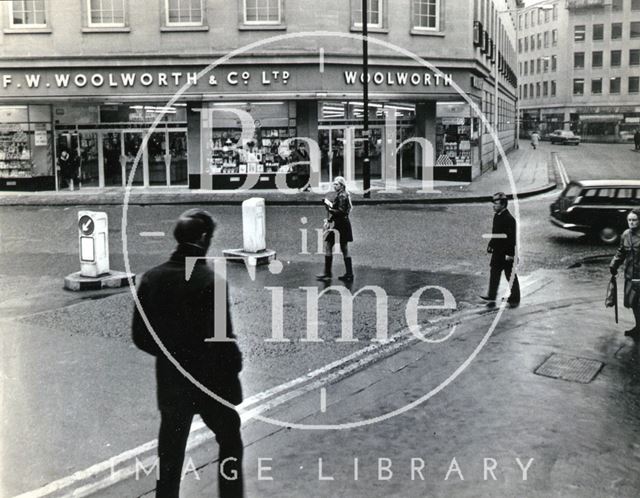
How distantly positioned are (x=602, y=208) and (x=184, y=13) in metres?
18.5

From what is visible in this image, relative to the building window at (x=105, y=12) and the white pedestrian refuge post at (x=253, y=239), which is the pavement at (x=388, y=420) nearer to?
the white pedestrian refuge post at (x=253, y=239)

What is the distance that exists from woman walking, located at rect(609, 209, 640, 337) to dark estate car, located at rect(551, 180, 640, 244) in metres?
7.62

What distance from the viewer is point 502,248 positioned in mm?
10898

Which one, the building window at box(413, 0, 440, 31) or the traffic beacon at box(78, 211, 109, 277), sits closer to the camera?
the traffic beacon at box(78, 211, 109, 277)

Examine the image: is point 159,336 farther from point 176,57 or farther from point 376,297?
point 176,57

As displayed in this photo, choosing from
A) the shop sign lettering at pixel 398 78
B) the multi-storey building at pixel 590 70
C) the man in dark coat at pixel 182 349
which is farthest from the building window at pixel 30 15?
the multi-storey building at pixel 590 70

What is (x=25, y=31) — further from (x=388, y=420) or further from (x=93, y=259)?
(x=388, y=420)

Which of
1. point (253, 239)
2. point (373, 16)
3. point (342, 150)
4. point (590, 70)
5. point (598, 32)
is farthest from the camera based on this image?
point (590, 70)

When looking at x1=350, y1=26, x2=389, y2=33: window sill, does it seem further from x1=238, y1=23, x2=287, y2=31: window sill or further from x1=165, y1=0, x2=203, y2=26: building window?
x1=165, y1=0, x2=203, y2=26: building window

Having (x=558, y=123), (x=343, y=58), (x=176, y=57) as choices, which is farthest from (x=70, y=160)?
(x=558, y=123)

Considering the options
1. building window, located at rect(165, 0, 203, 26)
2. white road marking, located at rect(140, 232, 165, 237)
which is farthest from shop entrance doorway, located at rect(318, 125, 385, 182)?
white road marking, located at rect(140, 232, 165, 237)

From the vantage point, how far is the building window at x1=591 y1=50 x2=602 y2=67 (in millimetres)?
87931

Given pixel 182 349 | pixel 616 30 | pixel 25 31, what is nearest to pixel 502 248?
pixel 182 349

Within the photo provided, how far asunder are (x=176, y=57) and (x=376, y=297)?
19876mm
